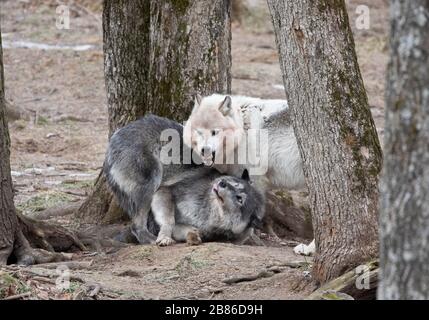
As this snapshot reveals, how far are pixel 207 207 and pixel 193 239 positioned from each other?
493 millimetres

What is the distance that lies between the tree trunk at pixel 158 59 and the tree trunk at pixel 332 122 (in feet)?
8.44

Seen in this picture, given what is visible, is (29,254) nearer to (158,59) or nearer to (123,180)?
(123,180)

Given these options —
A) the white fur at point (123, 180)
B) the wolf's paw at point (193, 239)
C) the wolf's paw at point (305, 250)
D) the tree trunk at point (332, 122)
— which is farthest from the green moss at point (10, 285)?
the wolf's paw at point (305, 250)

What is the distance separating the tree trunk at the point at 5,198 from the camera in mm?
7887

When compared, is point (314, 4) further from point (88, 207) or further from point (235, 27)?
point (235, 27)

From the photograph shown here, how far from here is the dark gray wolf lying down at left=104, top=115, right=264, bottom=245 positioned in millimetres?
9133

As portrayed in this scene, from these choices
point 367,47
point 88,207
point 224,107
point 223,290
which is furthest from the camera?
point 367,47

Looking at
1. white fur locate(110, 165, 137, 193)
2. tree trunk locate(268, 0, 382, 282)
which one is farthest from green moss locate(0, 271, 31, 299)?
white fur locate(110, 165, 137, 193)

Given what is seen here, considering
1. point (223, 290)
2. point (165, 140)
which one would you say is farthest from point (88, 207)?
point (223, 290)

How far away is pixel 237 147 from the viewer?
930cm

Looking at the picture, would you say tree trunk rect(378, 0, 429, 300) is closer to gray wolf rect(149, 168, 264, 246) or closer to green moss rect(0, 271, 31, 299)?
green moss rect(0, 271, 31, 299)

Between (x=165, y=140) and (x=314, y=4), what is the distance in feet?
9.64

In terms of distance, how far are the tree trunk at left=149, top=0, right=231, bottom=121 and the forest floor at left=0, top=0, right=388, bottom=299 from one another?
1.55 meters

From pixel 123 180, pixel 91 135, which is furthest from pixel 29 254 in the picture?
pixel 91 135
